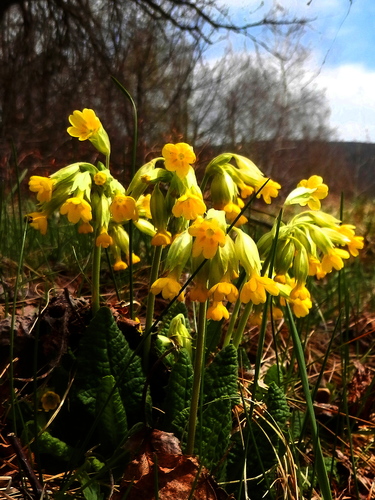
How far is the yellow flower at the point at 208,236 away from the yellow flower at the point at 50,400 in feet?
2.01

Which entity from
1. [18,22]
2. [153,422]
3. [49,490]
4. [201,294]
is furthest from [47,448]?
[18,22]

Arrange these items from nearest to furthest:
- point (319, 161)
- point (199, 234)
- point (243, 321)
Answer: point (199, 234) → point (243, 321) → point (319, 161)

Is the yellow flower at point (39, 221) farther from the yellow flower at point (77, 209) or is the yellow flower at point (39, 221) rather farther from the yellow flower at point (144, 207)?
the yellow flower at point (144, 207)

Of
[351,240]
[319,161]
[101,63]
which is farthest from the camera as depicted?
[319,161]

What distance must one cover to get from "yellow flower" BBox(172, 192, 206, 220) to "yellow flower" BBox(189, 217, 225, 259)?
0.09 m

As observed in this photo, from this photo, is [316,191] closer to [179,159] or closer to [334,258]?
[334,258]

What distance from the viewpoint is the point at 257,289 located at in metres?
1.09

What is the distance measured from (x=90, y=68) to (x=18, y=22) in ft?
5.45

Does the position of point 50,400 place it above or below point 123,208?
below

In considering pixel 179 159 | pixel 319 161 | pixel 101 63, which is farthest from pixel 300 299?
pixel 319 161

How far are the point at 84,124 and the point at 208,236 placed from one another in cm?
59

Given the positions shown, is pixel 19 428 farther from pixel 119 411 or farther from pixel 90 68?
pixel 90 68

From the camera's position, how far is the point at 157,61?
9477 millimetres

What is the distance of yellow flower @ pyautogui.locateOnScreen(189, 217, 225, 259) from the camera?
1.00m
